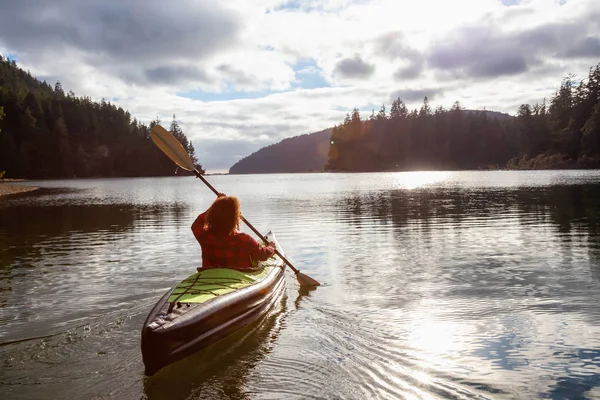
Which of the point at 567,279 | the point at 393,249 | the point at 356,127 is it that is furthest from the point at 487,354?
the point at 356,127

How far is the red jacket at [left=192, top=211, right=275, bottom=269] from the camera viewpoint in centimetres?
836

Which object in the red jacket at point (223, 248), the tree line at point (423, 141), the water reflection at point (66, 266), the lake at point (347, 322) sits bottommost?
the lake at point (347, 322)

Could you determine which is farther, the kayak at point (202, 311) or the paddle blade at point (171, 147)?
the paddle blade at point (171, 147)

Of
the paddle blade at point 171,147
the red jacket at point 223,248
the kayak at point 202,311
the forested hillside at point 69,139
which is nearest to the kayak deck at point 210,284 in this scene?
the kayak at point 202,311

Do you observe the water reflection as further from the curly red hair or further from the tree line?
the tree line

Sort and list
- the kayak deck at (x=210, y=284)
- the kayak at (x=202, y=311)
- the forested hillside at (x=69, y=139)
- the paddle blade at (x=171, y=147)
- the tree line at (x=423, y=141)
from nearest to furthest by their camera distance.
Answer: the kayak at (x=202, y=311) < the kayak deck at (x=210, y=284) < the paddle blade at (x=171, y=147) < the forested hillside at (x=69, y=139) < the tree line at (x=423, y=141)

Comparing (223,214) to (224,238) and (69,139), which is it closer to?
(224,238)

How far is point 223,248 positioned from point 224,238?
0.19 m

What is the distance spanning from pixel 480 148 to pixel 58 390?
627 feet

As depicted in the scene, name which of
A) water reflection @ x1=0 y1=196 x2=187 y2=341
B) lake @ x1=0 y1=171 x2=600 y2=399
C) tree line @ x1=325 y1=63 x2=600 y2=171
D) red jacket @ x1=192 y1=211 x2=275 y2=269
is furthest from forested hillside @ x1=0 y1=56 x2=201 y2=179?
red jacket @ x1=192 y1=211 x2=275 y2=269

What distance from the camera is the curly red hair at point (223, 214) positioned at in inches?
315

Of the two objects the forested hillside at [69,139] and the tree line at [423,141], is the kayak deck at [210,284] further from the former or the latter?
the tree line at [423,141]

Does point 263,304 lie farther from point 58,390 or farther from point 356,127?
point 356,127

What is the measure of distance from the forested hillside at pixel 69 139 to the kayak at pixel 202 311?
452 ft
